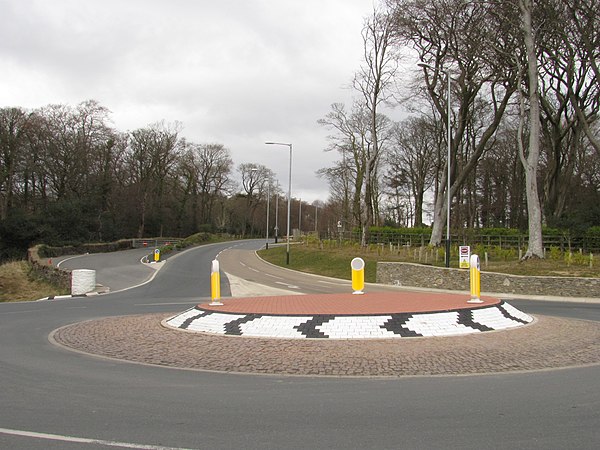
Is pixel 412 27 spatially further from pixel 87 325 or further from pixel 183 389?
pixel 183 389

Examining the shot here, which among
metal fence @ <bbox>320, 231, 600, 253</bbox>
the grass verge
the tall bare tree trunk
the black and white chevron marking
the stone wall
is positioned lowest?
the grass verge

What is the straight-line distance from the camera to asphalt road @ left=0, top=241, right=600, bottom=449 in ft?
14.5

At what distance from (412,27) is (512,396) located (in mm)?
33087

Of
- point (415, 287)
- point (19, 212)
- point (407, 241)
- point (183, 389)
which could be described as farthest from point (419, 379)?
point (19, 212)

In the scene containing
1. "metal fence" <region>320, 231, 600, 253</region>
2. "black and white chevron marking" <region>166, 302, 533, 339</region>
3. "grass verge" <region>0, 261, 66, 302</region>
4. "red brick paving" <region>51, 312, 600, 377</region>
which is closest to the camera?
"red brick paving" <region>51, 312, 600, 377</region>

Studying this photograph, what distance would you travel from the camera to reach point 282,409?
17.6 ft

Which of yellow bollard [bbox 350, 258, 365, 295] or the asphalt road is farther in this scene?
yellow bollard [bbox 350, 258, 365, 295]

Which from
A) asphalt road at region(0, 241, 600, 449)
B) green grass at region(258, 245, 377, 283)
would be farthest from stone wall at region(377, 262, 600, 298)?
asphalt road at region(0, 241, 600, 449)

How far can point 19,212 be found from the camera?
184 ft

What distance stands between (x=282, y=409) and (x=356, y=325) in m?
4.39

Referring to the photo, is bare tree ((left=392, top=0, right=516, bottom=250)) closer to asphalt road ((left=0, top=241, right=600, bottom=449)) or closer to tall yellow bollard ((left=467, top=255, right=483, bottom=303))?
tall yellow bollard ((left=467, top=255, right=483, bottom=303))

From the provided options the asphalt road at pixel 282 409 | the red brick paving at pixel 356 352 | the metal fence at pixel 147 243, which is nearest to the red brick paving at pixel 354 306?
the red brick paving at pixel 356 352

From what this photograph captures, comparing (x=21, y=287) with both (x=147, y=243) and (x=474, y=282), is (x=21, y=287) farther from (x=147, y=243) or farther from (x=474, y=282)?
(x=147, y=243)

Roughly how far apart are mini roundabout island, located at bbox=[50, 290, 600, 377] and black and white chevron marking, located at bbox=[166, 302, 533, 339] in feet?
0.07
